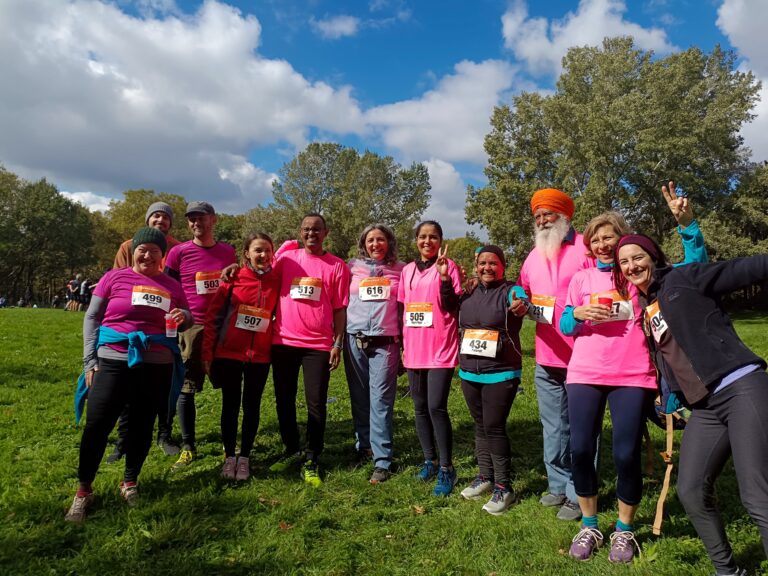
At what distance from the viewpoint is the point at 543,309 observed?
3.91 metres

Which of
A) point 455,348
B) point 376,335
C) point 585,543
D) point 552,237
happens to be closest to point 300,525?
point 376,335

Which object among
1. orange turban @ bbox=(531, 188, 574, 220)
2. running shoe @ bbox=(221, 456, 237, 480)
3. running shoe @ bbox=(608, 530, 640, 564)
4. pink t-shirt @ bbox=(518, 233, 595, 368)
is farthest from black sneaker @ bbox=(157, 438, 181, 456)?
orange turban @ bbox=(531, 188, 574, 220)

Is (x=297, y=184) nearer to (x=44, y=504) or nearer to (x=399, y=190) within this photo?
(x=399, y=190)

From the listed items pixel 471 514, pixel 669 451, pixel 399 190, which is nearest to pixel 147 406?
pixel 471 514

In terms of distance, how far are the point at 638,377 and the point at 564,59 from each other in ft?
94.4

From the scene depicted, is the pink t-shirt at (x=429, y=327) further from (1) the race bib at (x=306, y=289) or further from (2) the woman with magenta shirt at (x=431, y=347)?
(1) the race bib at (x=306, y=289)

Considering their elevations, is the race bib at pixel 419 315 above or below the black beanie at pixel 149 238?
below

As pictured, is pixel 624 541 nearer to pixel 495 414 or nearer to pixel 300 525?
pixel 495 414

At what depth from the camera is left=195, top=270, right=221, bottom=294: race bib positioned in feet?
16.1

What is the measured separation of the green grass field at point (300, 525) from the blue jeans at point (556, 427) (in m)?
0.28

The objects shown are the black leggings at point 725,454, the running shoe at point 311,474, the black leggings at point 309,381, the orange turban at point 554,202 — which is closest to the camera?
the black leggings at point 725,454

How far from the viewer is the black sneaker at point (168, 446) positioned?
5156mm

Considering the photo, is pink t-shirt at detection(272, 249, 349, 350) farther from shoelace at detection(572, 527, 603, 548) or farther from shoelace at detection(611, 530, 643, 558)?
shoelace at detection(611, 530, 643, 558)

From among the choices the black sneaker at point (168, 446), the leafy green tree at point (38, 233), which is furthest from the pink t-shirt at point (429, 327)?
the leafy green tree at point (38, 233)
